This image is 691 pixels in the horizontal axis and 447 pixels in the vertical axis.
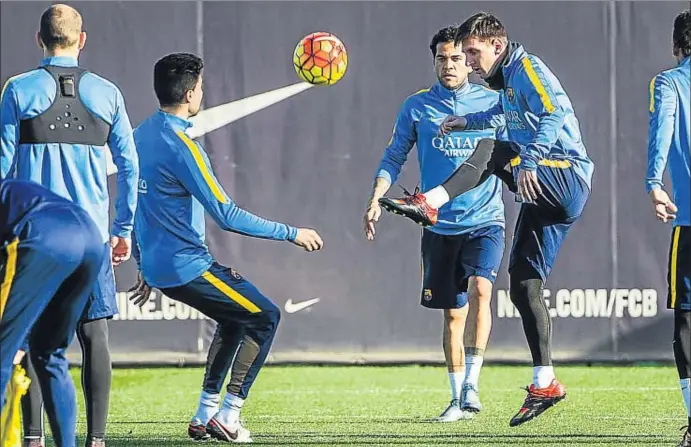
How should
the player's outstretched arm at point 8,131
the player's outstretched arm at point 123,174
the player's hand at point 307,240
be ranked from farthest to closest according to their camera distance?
the player's hand at point 307,240 < the player's outstretched arm at point 123,174 < the player's outstretched arm at point 8,131

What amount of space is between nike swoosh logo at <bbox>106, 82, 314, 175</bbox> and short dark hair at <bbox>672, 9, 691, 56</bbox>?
4.95 m

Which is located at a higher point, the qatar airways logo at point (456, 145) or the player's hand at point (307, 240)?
the qatar airways logo at point (456, 145)

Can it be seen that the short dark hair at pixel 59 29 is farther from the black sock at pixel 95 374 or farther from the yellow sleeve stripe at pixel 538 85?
the yellow sleeve stripe at pixel 538 85

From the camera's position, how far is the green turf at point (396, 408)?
655 centimetres

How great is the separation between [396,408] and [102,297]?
2.93 meters

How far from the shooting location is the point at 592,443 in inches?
246

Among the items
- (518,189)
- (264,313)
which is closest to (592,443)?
(518,189)

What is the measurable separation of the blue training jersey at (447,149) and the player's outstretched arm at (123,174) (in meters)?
2.47

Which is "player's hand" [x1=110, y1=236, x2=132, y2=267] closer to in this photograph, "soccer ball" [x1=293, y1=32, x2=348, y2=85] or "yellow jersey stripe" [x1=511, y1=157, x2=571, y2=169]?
"yellow jersey stripe" [x1=511, y1=157, x2=571, y2=169]

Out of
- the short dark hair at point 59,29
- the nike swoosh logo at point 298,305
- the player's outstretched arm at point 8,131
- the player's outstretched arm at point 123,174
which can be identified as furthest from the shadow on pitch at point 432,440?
the nike swoosh logo at point 298,305

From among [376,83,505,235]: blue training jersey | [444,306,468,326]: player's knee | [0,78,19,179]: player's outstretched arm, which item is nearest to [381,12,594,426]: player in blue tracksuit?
[376,83,505,235]: blue training jersey

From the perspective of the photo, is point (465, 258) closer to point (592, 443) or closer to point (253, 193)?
point (592, 443)

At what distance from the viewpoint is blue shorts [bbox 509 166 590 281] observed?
6500 mm

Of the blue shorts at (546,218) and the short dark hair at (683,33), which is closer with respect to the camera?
the short dark hair at (683,33)
